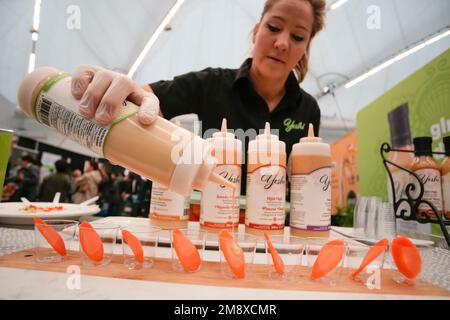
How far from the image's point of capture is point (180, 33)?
2.73 m

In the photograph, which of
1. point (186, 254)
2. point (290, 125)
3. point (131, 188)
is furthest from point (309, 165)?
point (131, 188)

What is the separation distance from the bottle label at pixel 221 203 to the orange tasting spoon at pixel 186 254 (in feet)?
0.38

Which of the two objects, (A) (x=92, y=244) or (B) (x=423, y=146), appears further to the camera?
(B) (x=423, y=146)

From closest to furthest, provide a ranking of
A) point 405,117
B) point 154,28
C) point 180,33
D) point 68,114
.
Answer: point 68,114 → point 405,117 → point 154,28 → point 180,33

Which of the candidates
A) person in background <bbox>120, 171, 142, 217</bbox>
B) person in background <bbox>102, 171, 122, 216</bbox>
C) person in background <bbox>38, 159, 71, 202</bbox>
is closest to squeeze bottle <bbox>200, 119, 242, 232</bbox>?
person in background <bbox>38, 159, 71, 202</bbox>

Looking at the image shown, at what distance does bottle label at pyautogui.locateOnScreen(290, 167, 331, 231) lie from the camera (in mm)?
455

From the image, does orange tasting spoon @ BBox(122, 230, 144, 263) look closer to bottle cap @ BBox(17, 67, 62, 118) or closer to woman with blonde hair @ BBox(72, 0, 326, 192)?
bottle cap @ BBox(17, 67, 62, 118)

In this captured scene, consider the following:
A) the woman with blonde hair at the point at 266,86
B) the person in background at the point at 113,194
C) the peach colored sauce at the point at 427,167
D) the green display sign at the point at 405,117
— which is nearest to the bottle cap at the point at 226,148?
the woman with blonde hair at the point at 266,86

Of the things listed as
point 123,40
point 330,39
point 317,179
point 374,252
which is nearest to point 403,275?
point 374,252

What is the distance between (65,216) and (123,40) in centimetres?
219

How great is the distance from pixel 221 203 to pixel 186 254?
0.14 meters

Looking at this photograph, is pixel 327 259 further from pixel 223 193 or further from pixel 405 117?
pixel 405 117
